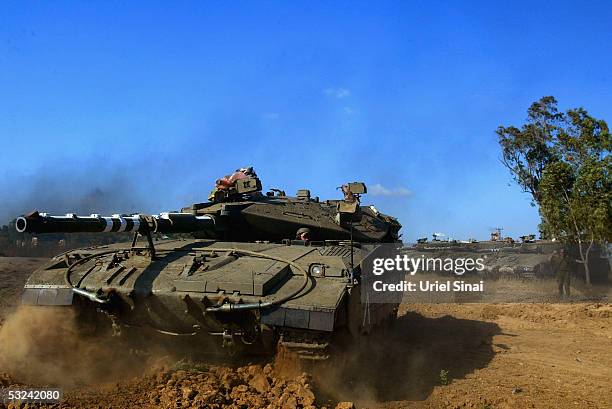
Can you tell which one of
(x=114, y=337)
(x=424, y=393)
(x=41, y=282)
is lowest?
(x=424, y=393)

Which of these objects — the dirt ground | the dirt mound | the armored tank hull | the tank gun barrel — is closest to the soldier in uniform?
the dirt ground

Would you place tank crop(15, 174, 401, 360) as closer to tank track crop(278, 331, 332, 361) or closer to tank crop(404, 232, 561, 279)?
tank track crop(278, 331, 332, 361)

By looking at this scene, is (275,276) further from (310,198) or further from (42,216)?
(310,198)

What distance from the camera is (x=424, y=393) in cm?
739

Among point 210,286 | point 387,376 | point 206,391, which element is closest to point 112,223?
point 210,286

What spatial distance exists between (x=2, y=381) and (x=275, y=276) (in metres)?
3.27

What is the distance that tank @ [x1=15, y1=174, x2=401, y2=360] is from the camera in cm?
636

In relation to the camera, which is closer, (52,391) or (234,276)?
(52,391)

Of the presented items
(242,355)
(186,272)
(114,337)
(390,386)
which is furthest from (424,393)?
(114,337)

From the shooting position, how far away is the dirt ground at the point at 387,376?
20.3 ft

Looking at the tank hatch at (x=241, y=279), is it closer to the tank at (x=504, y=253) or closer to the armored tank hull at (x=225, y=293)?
the armored tank hull at (x=225, y=293)

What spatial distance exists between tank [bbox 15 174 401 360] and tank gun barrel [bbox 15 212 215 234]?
1 centimetres

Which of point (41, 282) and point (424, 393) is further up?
point (41, 282)

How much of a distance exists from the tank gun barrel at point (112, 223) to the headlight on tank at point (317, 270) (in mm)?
2262
